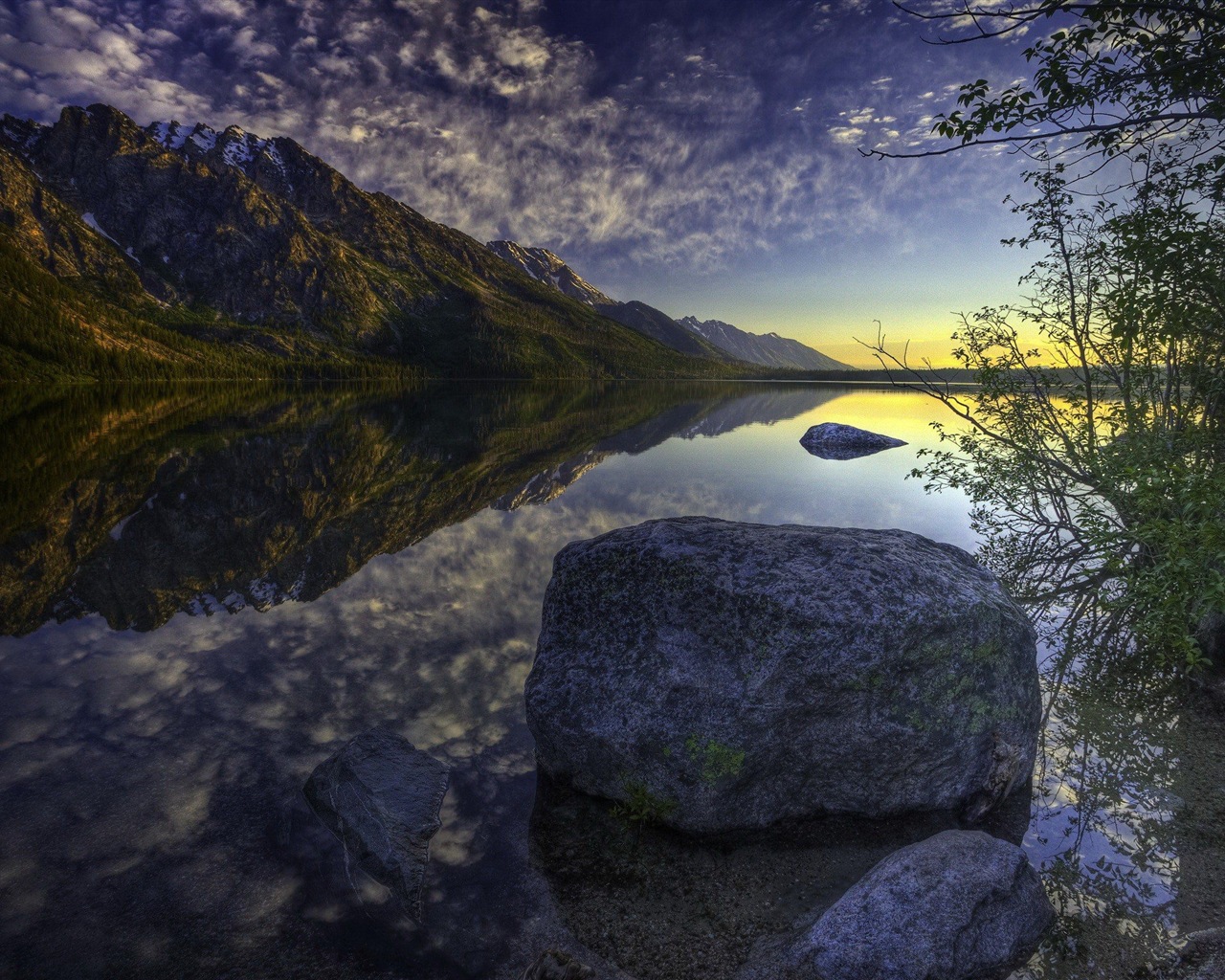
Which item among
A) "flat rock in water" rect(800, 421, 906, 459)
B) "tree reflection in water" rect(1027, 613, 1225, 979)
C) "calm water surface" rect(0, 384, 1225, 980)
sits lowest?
"calm water surface" rect(0, 384, 1225, 980)

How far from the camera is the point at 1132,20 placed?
611cm

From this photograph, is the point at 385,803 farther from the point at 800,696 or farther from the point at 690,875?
the point at 800,696

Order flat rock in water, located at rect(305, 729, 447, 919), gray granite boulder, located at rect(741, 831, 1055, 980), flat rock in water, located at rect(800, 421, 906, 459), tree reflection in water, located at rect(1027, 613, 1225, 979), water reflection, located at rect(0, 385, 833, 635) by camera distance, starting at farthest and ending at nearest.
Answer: flat rock in water, located at rect(800, 421, 906, 459)
water reflection, located at rect(0, 385, 833, 635)
flat rock in water, located at rect(305, 729, 447, 919)
tree reflection in water, located at rect(1027, 613, 1225, 979)
gray granite boulder, located at rect(741, 831, 1055, 980)

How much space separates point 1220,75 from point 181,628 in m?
15.9

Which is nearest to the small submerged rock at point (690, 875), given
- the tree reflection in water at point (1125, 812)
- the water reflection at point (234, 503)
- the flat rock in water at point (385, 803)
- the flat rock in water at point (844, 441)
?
the tree reflection in water at point (1125, 812)

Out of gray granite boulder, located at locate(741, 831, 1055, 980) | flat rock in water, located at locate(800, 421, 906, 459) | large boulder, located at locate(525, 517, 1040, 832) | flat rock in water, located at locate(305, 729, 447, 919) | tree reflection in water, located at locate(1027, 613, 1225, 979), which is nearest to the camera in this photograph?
gray granite boulder, located at locate(741, 831, 1055, 980)

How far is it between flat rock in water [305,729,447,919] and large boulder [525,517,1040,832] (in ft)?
4.68

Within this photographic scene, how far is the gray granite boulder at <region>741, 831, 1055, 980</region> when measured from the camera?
419 cm

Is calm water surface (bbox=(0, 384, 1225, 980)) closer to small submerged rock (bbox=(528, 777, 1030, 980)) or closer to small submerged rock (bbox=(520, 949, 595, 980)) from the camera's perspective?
small submerged rock (bbox=(528, 777, 1030, 980))

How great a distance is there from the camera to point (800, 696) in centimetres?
594

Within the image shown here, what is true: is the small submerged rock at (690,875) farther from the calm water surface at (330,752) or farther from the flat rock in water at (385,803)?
the flat rock in water at (385,803)

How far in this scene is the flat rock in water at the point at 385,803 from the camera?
536 centimetres

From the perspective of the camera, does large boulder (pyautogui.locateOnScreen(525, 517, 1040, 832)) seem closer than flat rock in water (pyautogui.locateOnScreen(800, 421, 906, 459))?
Yes

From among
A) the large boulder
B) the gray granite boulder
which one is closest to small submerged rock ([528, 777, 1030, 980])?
the large boulder
